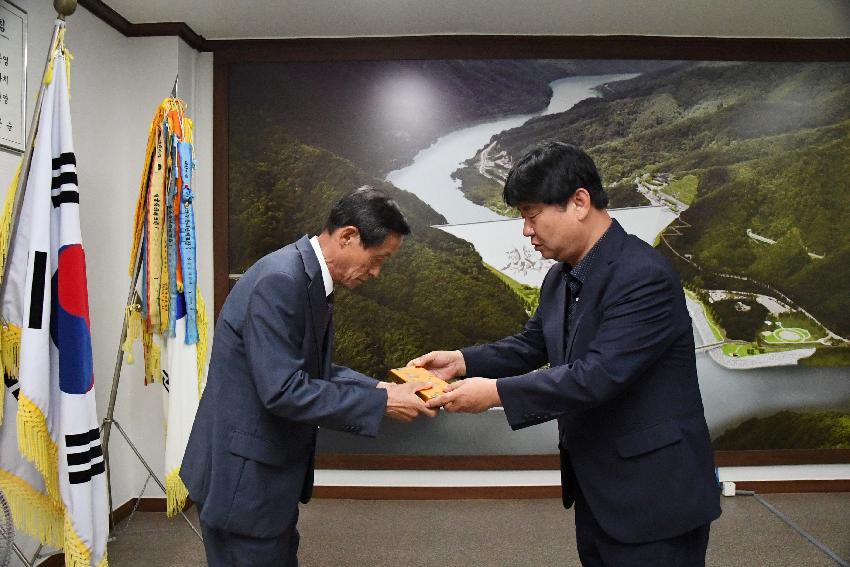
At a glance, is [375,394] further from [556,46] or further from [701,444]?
[556,46]

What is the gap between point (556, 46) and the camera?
4.01m

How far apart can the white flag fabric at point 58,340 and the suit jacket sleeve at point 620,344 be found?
155cm

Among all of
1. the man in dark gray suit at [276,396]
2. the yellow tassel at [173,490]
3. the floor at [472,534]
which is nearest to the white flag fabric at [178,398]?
the yellow tassel at [173,490]

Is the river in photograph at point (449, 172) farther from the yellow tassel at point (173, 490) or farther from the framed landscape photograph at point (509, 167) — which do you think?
the yellow tassel at point (173, 490)

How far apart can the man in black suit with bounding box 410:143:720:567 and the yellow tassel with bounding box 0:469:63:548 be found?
154 cm

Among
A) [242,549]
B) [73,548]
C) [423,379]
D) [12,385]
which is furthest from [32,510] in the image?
[423,379]

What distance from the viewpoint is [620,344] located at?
→ 5.13ft

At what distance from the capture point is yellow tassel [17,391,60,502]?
2.15 m

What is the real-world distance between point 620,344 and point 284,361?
0.77m

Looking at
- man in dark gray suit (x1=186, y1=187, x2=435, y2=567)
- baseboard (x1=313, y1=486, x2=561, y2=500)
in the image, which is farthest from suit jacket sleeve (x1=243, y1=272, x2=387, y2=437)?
baseboard (x1=313, y1=486, x2=561, y2=500)

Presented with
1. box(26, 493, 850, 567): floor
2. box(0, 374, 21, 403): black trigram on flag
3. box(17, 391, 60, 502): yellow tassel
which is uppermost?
box(0, 374, 21, 403): black trigram on flag

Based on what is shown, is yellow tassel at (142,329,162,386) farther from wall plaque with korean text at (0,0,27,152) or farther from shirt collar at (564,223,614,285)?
shirt collar at (564,223,614,285)

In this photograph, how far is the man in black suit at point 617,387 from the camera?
61.2 inches

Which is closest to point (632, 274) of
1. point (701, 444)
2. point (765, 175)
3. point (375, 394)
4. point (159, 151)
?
point (701, 444)
